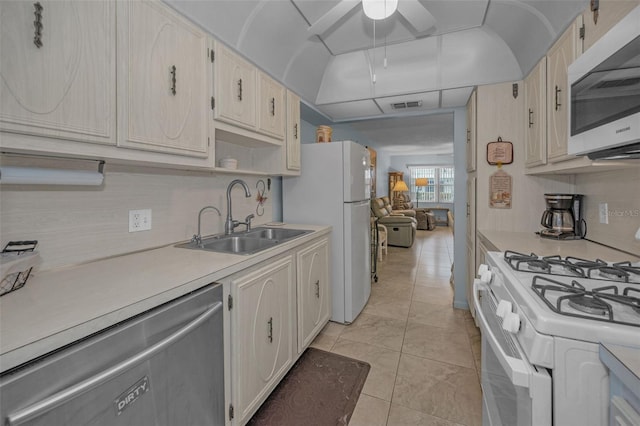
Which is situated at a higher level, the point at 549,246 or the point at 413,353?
the point at 549,246

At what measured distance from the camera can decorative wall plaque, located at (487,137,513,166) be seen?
7.78 feet

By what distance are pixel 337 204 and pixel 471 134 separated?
152 centimetres

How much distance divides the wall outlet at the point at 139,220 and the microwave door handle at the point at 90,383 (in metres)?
0.78

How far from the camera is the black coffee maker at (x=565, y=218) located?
6.27ft

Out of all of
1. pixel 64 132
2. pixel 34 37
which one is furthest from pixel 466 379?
pixel 34 37

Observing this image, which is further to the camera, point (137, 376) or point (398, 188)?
point (398, 188)

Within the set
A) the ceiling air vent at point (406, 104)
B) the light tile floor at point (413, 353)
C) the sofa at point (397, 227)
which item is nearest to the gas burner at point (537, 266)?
the light tile floor at point (413, 353)

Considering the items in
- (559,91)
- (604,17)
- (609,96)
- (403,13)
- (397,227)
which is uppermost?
(403,13)

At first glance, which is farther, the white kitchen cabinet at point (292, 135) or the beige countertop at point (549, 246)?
the white kitchen cabinet at point (292, 135)

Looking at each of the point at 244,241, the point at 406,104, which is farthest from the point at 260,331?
the point at 406,104

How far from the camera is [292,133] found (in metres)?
2.46

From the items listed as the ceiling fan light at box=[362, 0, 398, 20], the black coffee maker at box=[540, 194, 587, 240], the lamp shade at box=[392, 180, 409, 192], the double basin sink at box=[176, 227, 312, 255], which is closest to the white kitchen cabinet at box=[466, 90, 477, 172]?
the black coffee maker at box=[540, 194, 587, 240]

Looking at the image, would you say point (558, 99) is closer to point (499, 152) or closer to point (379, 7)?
point (499, 152)

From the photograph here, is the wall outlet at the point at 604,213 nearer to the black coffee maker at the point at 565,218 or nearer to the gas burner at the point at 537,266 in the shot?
the black coffee maker at the point at 565,218
